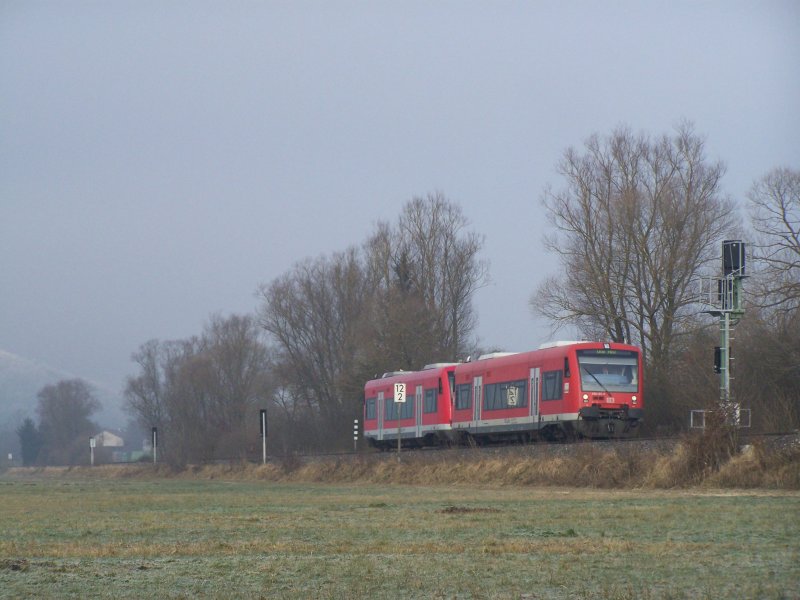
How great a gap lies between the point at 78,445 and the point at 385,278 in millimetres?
68301

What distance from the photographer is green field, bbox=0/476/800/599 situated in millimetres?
8547

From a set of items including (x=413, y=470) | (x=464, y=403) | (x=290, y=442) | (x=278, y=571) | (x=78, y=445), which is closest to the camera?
(x=278, y=571)

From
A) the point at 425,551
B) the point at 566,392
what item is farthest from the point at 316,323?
the point at 425,551

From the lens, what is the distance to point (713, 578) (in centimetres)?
866

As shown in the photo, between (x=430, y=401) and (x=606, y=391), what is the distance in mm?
11225

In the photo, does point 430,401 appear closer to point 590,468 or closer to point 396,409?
point 396,409

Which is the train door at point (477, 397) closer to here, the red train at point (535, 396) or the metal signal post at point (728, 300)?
the red train at point (535, 396)

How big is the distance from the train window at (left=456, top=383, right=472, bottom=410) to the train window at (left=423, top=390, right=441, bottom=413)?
1.85 meters

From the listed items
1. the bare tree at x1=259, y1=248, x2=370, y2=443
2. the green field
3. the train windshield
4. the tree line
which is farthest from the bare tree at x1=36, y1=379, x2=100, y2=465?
the green field

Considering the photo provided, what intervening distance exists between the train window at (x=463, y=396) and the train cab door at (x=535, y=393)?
496 centimetres

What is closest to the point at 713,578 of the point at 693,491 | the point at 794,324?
the point at 693,491

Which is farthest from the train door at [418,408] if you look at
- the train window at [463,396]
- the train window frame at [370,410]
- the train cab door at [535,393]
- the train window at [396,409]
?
the train cab door at [535,393]

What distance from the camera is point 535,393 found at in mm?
34688

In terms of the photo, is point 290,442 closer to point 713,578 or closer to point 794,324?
point 794,324
